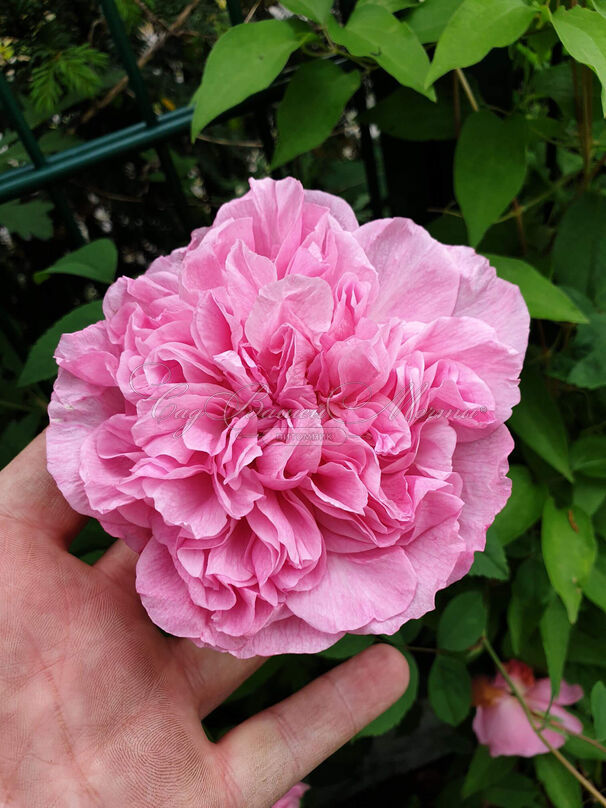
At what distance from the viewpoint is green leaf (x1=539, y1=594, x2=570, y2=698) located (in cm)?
73

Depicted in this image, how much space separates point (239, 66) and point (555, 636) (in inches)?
26.6

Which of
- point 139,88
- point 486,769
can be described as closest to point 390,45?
point 139,88

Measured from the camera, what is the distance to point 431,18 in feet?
2.05

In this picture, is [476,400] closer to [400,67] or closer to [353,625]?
[353,625]

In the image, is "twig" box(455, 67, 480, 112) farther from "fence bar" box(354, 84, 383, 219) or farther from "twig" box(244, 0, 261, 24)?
"twig" box(244, 0, 261, 24)

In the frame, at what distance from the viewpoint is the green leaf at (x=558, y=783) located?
2.75 feet

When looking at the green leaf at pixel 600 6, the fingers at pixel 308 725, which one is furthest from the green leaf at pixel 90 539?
the green leaf at pixel 600 6

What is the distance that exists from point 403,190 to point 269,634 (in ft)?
2.16

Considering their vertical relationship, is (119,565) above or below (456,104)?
below

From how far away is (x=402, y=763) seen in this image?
137 cm

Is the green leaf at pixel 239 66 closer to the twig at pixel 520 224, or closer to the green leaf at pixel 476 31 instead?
the green leaf at pixel 476 31

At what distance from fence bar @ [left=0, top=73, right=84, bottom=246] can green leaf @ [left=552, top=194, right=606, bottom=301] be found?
22.0 inches

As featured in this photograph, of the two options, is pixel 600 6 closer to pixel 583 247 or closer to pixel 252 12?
pixel 583 247

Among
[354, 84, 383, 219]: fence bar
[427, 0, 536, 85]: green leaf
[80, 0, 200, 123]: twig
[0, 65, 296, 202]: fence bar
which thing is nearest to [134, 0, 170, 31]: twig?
[80, 0, 200, 123]: twig
